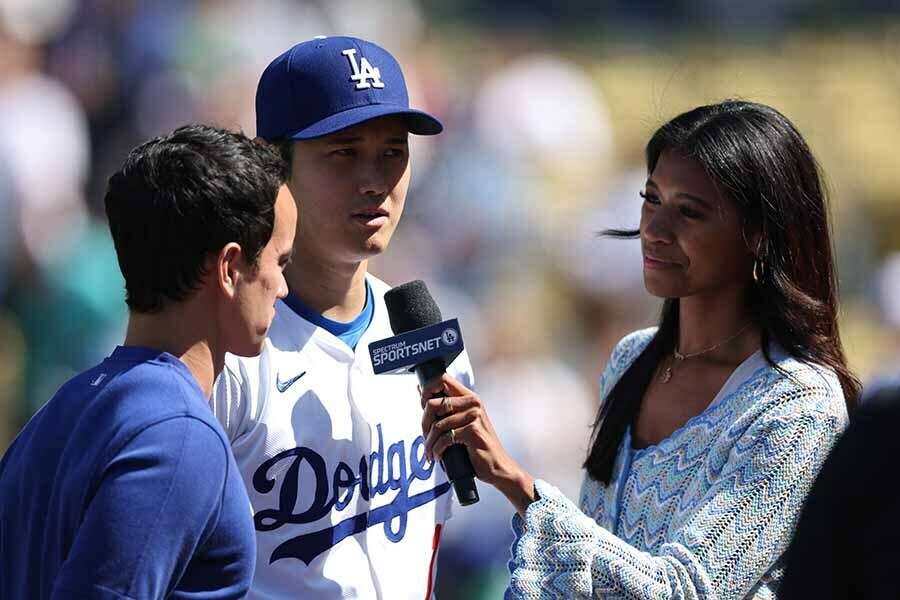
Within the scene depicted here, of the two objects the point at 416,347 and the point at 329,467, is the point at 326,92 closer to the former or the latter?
the point at 416,347

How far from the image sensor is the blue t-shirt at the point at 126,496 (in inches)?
69.2

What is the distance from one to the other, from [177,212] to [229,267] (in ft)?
0.41

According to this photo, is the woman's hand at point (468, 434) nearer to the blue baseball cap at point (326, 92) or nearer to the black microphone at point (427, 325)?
the black microphone at point (427, 325)

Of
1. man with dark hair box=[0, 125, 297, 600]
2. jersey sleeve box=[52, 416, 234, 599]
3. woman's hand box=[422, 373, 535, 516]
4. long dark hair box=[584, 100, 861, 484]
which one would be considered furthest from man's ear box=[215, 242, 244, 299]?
long dark hair box=[584, 100, 861, 484]

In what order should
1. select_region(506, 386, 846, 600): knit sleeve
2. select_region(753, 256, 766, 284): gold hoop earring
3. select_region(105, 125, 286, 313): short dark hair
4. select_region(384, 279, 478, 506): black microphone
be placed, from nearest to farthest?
select_region(105, 125, 286, 313): short dark hair
select_region(506, 386, 846, 600): knit sleeve
select_region(384, 279, 478, 506): black microphone
select_region(753, 256, 766, 284): gold hoop earring

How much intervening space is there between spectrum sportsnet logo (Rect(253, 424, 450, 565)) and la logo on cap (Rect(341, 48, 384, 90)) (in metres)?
0.73

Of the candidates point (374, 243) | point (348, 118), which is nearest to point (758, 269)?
point (374, 243)

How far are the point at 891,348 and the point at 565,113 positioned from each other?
7.83ft

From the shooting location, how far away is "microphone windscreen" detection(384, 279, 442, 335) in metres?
2.67

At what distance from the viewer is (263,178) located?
2.05 meters

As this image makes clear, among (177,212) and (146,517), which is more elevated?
(177,212)

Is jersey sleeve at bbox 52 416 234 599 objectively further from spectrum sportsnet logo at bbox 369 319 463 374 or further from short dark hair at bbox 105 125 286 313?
spectrum sportsnet logo at bbox 369 319 463 374

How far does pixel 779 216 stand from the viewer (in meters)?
2.59

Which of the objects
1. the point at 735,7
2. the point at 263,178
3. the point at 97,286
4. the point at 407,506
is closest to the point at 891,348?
the point at 735,7
